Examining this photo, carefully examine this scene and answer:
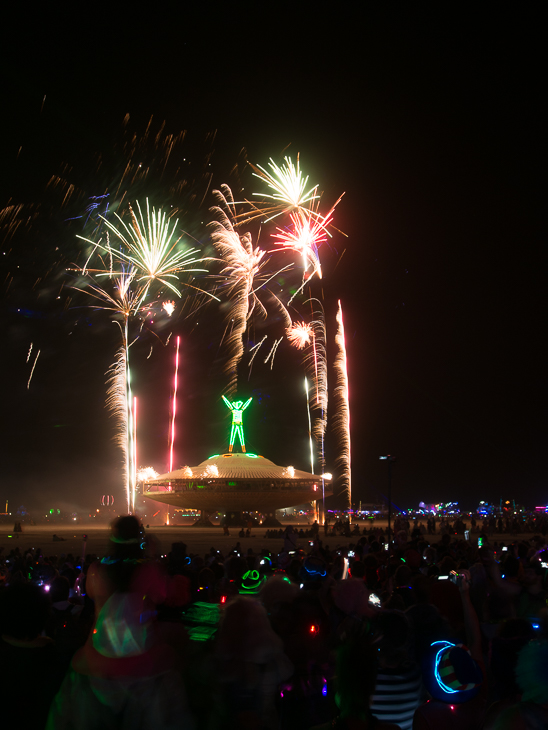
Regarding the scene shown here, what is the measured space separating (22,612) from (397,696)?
7.54ft

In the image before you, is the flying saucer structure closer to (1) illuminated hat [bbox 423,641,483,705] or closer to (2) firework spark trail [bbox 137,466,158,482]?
(2) firework spark trail [bbox 137,466,158,482]

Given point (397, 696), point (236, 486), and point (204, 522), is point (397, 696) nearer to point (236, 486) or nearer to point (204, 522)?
point (236, 486)

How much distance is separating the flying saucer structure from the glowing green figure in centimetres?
203

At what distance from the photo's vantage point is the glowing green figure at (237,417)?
2062 inches

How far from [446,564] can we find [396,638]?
5.53m

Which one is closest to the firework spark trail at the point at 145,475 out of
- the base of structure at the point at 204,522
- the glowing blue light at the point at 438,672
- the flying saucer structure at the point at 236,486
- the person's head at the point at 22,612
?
the flying saucer structure at the point at 236,486

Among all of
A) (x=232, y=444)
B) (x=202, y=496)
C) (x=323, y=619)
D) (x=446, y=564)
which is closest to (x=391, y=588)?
(x=446, y=564)

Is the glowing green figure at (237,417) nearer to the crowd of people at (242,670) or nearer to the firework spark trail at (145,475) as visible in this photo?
the firework spark trail at (145,475)

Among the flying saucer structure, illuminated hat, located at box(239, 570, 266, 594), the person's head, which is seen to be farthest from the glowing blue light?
the flying saucer structure

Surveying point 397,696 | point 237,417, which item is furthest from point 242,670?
point 237,417

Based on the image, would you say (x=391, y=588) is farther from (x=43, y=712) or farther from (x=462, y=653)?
(x=43, y=712)

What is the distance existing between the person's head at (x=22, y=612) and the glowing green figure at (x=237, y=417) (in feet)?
160

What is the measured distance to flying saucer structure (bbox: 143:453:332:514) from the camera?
4769cm

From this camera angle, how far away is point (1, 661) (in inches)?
126
